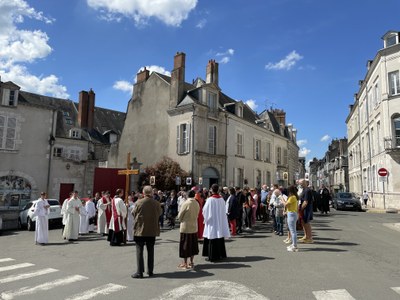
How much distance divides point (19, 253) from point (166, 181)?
15.4 metres

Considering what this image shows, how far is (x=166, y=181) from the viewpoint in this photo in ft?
80.2

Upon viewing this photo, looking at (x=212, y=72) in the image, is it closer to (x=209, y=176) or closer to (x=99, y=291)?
(x=209, y=176)

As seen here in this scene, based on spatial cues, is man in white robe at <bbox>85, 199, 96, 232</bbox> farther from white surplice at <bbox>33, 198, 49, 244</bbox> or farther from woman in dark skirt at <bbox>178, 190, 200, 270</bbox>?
woman in dark skirt at <bbox>178, 190, 200, 270</bbox>

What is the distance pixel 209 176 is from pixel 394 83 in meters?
15.6

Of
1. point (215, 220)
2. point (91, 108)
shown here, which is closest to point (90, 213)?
point (215, 220)

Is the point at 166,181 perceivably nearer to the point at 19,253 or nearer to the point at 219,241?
the point at 19,253

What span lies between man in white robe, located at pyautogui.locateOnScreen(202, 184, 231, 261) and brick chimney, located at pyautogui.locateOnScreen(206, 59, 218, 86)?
75.7 ft

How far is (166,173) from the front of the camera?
2473 cm

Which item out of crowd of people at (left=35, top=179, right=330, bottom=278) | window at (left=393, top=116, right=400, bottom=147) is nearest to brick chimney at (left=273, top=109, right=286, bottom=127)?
window at (left=393, top=116, right=400, bottom=147)

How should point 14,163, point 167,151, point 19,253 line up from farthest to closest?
point 167,151 < point 14,163 < point 19,253

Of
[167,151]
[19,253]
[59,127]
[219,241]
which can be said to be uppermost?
[59,127]

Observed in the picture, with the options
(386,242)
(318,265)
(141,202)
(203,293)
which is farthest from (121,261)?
(386,242)

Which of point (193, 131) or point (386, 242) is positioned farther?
point (193, 131)

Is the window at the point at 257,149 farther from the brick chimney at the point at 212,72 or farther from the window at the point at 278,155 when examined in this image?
the brick chimney at the point at 212,72
